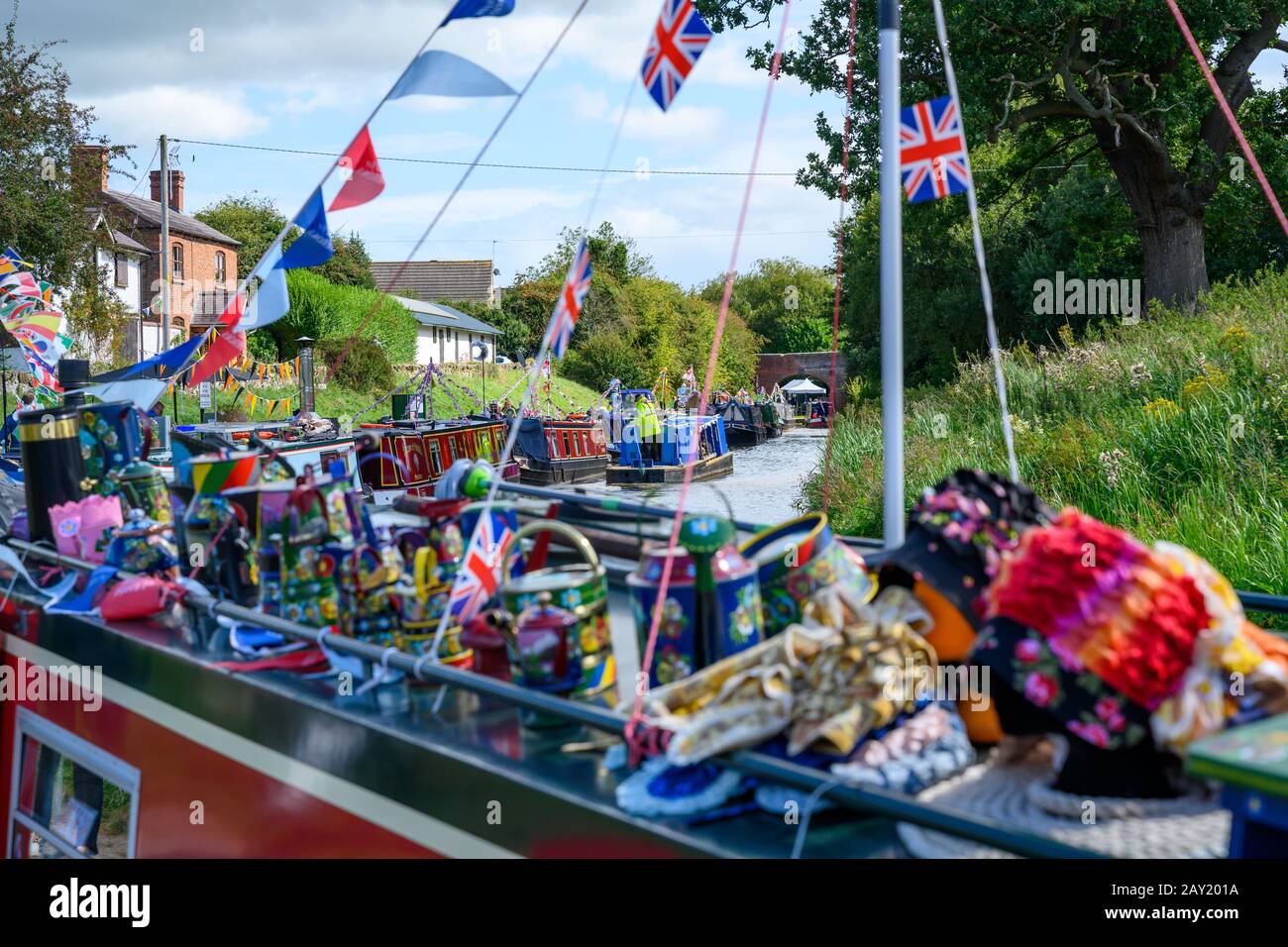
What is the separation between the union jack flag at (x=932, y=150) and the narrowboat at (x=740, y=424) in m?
35.7

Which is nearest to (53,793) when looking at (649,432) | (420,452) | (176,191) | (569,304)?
(569,304)

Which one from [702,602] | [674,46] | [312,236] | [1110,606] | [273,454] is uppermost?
[674,46]

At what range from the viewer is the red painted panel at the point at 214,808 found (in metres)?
2.72

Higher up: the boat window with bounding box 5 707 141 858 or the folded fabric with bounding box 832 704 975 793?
the folded fabric with bounding box 832 704 975 793

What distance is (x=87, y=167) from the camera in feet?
83.0

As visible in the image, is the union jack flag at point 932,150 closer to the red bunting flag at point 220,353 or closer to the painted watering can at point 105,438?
the red bunting flag at point 220,353

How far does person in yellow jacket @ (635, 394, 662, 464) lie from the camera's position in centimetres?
2486

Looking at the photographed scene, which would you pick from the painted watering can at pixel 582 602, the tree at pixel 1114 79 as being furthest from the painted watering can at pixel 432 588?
the tree at pixel 1114 79

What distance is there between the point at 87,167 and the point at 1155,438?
25.1 metres

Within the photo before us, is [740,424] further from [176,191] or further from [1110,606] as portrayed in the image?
[1110,606]

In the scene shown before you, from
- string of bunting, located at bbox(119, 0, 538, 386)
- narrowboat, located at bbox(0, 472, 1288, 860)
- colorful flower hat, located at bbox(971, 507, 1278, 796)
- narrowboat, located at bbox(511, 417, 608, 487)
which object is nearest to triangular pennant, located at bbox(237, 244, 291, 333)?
string of bunting, located at bbox(119, 0, 538, 386)

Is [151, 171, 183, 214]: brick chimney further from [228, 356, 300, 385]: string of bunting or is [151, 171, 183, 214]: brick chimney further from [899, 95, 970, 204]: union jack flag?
[899, 95, 970, 204]: union jack flag

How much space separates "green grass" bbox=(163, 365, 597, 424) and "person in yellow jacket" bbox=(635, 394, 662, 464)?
14.1 feet
